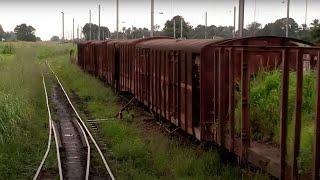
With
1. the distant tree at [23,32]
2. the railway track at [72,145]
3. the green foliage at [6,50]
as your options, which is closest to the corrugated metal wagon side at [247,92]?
the railway track at [72,145]

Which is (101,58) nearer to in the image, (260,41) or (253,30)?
(253,30)

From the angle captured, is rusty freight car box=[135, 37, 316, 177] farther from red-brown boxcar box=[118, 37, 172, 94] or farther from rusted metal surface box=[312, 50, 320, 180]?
red-brown boxcar box=[118, 37, 172, 94]

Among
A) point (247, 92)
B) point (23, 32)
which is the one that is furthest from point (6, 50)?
point (23, 32)

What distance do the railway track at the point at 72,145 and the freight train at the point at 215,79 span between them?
2.16m

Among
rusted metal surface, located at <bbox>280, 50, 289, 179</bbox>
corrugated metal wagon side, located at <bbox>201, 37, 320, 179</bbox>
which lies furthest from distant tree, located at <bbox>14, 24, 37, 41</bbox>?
rusted metal surface, located at <bbox>280, 50, 289, 179</bbox>

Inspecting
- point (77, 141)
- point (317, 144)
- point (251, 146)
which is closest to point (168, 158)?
point (251, 146)

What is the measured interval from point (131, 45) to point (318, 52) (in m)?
13.9

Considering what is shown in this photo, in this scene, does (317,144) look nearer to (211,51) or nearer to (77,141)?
(211,51)

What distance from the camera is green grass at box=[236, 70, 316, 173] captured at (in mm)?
7074

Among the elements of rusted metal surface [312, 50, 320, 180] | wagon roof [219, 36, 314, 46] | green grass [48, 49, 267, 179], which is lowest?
green grass [48, 49, 267, 179]

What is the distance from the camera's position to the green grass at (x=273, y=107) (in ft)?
23.2

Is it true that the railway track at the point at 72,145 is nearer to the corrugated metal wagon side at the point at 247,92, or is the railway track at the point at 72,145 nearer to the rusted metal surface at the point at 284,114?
the corrugated metal wagon side at the point at 247,92

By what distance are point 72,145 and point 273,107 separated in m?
7.23

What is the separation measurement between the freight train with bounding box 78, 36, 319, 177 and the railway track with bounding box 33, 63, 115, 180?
7.08 ft
